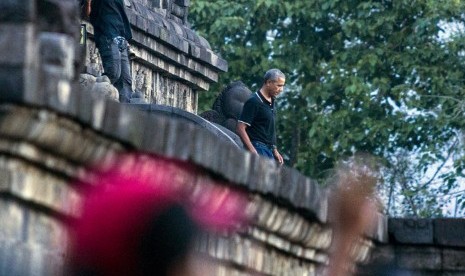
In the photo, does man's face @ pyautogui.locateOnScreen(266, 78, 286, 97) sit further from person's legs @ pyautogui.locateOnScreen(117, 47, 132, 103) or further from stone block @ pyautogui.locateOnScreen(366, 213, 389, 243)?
stone block @ pyautogui.locateOnScreen(366, 213, 389, 243)

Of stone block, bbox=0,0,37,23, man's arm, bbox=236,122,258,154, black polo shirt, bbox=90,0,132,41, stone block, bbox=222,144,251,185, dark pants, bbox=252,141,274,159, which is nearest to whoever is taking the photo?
stone block, bbox=0,0,37,23

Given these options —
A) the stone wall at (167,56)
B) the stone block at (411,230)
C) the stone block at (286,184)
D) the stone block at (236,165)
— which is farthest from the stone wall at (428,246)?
the stone wall at (167,56)

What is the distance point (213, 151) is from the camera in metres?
4.96

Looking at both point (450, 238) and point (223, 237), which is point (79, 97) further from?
point (450, 238)

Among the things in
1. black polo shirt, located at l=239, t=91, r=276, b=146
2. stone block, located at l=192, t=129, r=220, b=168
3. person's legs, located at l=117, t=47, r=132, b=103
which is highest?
person's legs, located at l=117, t=47, r=132, b=103

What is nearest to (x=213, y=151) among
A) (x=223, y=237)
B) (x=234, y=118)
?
(x=223, y=237)

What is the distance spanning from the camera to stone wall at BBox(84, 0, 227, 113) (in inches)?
588

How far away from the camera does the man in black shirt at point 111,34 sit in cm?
1267

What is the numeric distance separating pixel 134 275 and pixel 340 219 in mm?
1748

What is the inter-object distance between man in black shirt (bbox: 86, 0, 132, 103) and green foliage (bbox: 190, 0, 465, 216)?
1078cm

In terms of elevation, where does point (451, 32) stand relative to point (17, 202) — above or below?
above

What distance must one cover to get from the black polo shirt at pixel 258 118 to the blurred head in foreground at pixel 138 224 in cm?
714

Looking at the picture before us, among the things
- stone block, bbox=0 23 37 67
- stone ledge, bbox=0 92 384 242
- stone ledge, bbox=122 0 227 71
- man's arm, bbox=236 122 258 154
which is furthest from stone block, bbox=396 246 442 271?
stone ledge, bbox=122 0 227 71

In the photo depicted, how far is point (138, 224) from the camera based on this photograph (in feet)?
14.3
